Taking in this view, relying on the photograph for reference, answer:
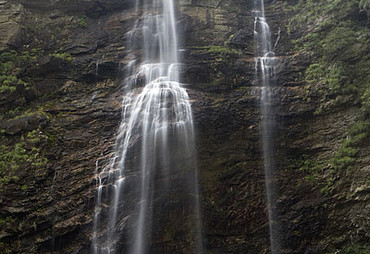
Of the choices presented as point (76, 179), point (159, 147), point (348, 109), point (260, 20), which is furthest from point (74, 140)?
point (260, 20)

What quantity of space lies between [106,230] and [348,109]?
9.95 metres

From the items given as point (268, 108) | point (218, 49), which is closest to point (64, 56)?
point (218, 49)

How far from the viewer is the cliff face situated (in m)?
11.6

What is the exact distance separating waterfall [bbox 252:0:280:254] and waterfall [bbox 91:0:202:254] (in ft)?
8.53

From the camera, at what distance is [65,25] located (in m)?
19.4

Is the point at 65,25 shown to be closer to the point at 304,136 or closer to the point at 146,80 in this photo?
the point at 146,80

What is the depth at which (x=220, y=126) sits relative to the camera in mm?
13820

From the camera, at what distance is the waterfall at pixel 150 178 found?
38.6ft

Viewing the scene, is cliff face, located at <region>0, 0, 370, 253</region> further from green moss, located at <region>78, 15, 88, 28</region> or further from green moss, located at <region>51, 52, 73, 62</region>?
green moss, located at <region>78, 15, 88, 28</region>

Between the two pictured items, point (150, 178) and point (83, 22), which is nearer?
point (150, 178)

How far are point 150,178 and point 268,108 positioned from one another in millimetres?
5655

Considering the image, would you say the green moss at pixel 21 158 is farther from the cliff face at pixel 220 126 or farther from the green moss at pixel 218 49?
the green moss at pixel 218 49

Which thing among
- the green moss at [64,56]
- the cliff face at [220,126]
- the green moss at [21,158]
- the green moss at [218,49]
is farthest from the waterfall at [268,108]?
the green moss at [64,56]

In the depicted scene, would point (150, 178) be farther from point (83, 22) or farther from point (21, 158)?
point (83, 22)
